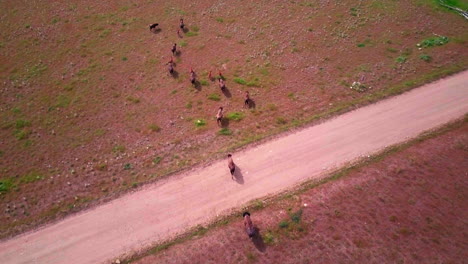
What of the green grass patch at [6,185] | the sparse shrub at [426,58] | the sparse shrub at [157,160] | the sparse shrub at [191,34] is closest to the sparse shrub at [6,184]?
the green grass patch at [6,185]

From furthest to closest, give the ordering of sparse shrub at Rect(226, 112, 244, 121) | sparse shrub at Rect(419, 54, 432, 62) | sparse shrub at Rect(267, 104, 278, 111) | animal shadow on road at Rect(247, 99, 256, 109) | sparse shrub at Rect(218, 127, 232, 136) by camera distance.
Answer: sparse shrub at Rect(419, 54, 432, 62), animal shadow on road at Rect(247, 99, 256, 109), sparse shrub at Rect(267, 104, 278, 111), sparse shrub at Rect(226, 112, 244, 121), sparse shrub at Rect(218, 127, 232, 136)

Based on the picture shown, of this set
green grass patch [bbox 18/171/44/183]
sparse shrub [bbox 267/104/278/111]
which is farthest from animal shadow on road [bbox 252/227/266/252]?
green grass patch [bbox 18/171/44/183]

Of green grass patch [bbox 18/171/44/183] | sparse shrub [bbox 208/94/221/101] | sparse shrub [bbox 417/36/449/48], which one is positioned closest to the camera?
green grass patch [bbox 18/171/44/183]

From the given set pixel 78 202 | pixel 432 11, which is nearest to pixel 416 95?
pixel 432 11

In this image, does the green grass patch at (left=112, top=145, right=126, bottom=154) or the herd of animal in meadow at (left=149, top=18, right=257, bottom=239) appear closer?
the herd of animal in meadow at (left=149, top=18, right=257, bottom=239)

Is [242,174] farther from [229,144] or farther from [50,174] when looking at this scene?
[50,174]

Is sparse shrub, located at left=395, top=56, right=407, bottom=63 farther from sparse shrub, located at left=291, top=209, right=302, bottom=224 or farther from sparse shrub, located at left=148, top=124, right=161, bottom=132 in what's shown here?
sparse shrub, located at left=148, top=124, right=161, bottom=132

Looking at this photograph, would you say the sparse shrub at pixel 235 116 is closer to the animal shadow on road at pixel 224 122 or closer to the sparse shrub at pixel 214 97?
the animal shadow on road at pixel 224 122
